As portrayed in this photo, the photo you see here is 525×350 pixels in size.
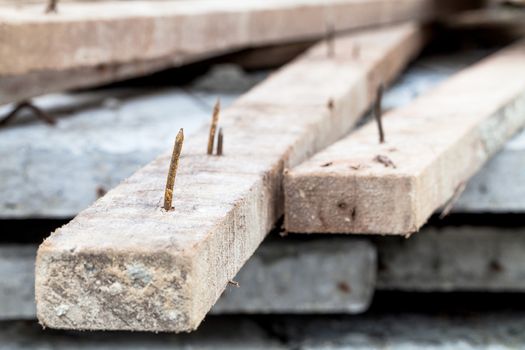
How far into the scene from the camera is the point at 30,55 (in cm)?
322

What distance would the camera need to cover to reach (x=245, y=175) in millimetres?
2447

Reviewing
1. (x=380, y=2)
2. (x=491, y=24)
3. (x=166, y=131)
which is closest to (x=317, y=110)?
(x=166, y=131)

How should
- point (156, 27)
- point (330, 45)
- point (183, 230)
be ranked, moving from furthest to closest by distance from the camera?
point (330, 45) → point (156, 27) → point (183, 230)

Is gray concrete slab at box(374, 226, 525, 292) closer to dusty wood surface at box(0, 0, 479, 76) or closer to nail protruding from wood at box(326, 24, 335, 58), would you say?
nail protruding from wood at box(326, 24, 335, 58)

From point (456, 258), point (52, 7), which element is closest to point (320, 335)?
point (456, 258)

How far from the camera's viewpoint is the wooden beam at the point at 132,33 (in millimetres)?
3256

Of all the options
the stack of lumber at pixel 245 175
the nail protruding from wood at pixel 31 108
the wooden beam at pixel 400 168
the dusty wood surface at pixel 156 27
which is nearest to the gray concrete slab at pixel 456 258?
the stack of lumber at pixel 245 175

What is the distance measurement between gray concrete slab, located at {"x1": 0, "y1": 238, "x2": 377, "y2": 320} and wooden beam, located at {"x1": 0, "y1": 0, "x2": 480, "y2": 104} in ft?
2.01

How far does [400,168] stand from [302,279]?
2.80ft

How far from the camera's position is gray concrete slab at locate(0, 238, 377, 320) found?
320 cm

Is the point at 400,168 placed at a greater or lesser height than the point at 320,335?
greater

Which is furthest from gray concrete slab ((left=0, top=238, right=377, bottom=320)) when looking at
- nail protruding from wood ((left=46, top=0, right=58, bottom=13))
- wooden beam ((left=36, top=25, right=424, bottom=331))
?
nail protruding from wood ((left=46, top=0, right=58, bottom=13))

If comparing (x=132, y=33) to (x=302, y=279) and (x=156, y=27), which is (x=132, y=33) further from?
(x=302, y=279)

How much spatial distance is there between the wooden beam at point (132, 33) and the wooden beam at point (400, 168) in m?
0.98
